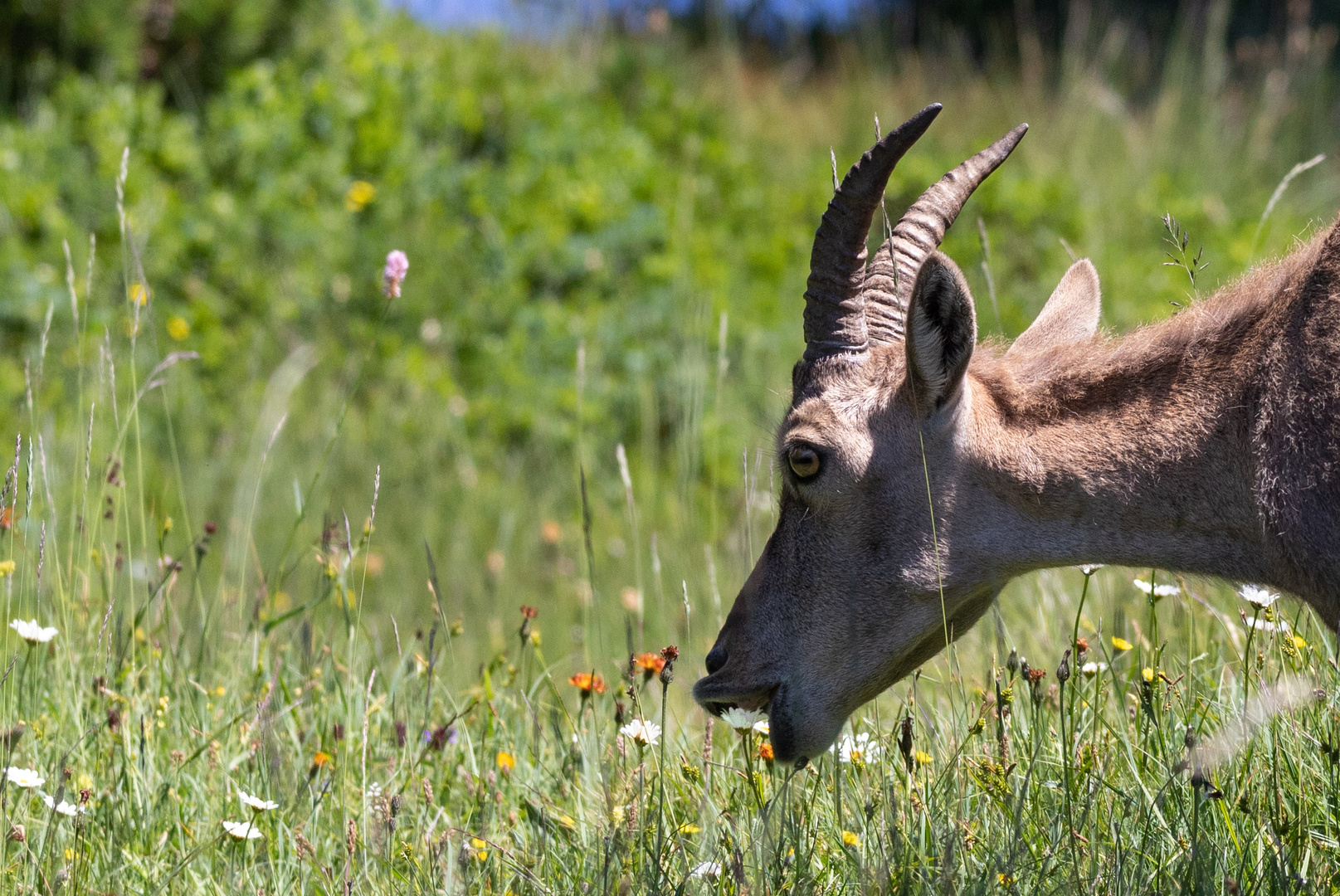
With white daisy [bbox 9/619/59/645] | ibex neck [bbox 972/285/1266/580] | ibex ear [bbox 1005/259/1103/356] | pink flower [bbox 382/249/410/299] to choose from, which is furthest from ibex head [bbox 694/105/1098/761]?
white daisy [bbox 9/619/59/645]

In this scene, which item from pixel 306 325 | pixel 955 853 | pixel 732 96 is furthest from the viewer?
pixel 732 96

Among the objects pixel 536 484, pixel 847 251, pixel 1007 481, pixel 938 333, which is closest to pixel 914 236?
pixel 847 251

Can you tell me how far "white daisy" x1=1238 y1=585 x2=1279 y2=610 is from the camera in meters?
3.08

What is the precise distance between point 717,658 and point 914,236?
1.31 metres

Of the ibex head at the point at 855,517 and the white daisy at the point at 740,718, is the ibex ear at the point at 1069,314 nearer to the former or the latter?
the ibex head at the point at 855,517

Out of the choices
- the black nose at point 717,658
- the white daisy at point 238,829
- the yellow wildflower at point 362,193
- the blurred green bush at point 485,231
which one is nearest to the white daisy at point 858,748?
the black nose at point 717,658

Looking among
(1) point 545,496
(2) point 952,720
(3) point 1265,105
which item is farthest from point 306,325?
(3) point 1265,105

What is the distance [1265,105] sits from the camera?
1238 cm

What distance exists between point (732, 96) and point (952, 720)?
35.5 ft

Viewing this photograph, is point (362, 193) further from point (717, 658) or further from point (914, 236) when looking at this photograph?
point (717, 658)

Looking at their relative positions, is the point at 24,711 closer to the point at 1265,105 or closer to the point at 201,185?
the point at 201,185

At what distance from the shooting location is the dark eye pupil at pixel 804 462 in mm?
3357

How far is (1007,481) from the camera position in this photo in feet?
10.6

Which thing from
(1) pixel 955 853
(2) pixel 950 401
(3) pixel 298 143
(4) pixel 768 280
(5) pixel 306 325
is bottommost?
(1) pixel 955 853
